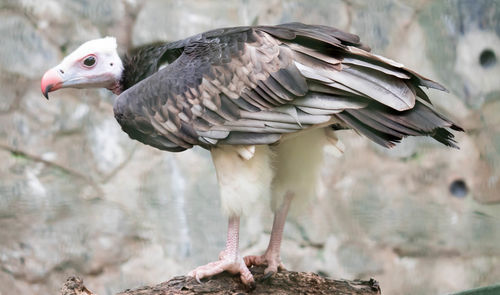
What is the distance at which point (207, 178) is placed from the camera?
160 inches

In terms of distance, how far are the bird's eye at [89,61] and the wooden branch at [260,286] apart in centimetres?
96

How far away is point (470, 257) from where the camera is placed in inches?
163

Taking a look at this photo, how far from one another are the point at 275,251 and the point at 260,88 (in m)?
0.69

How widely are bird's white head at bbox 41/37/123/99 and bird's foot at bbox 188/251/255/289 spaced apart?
3.04ft

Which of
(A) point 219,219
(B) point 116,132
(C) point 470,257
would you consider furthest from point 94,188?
(C) point 470,257

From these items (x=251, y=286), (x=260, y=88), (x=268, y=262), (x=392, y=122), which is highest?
(x=260, y=88)

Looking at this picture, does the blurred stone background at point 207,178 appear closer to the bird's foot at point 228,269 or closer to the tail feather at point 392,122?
the bird's foot at point 228,269

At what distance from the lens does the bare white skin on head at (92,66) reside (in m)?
2.69

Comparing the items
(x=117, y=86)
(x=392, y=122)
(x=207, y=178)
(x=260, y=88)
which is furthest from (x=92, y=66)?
(x=207, y=178)

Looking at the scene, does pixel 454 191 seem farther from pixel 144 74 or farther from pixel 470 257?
pixel 144 74

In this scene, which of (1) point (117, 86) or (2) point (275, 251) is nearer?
(2) point (275, 251)

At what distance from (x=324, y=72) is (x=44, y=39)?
2.30 metres

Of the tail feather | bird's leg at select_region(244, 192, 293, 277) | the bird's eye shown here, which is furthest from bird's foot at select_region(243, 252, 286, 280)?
the bird's eye

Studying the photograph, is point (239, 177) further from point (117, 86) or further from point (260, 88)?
point (117, 86)
